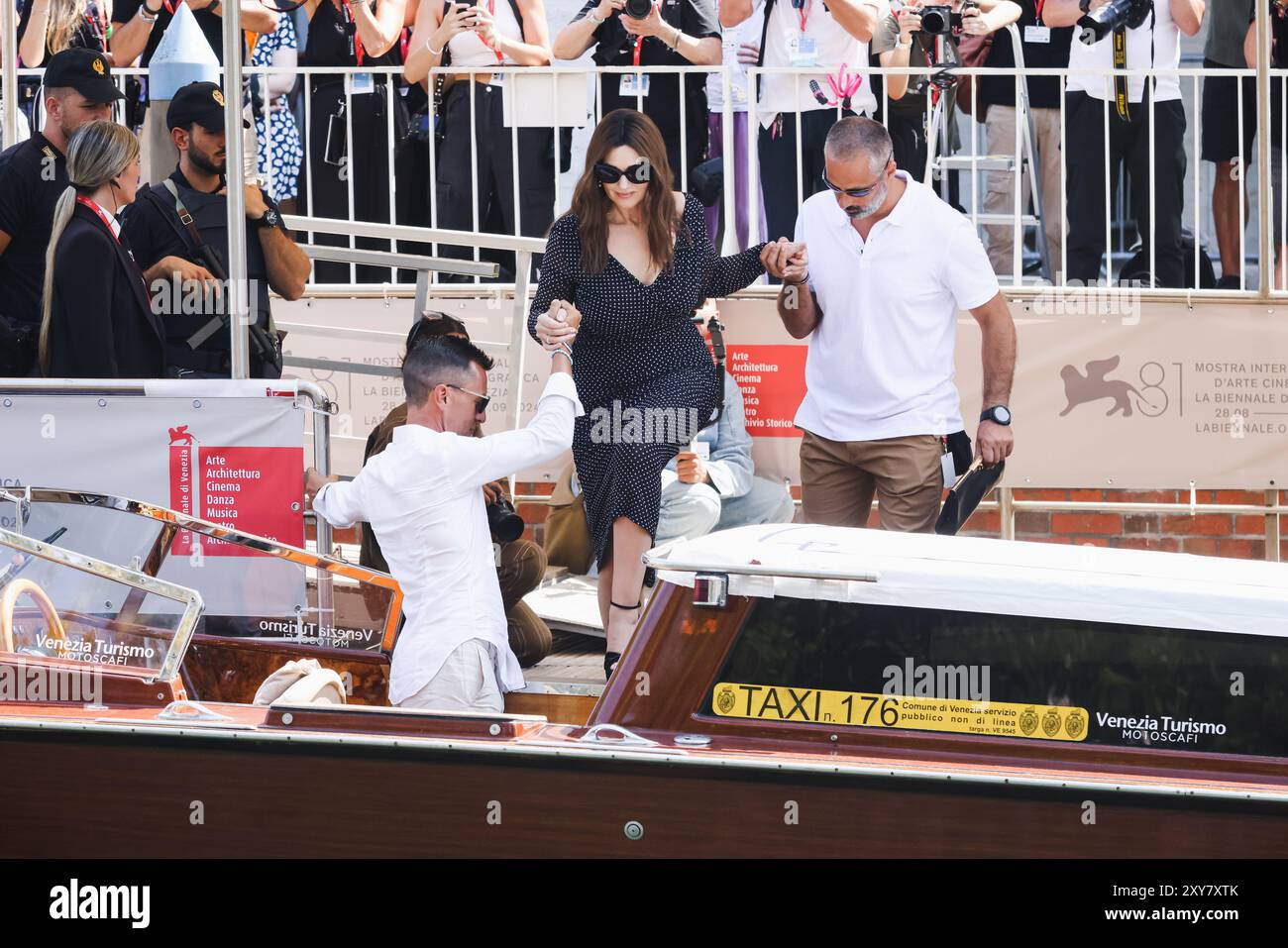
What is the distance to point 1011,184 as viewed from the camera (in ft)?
27.0

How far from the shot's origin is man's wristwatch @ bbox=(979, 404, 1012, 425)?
555 cm

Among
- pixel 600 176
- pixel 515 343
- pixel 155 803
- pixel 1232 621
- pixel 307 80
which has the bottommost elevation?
pixel 155 803

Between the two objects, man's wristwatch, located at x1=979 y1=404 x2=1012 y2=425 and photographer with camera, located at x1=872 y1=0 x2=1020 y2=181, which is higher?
photographer with camera, located at x1=872 y1=0 x2=1020 y2=181

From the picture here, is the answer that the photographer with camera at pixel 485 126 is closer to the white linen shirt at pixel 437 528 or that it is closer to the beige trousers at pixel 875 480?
the beige trousers at pixel 875 480

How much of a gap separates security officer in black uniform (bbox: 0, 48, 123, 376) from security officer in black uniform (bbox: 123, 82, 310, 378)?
1.06ft

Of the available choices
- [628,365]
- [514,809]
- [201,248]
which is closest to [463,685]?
[514,809]

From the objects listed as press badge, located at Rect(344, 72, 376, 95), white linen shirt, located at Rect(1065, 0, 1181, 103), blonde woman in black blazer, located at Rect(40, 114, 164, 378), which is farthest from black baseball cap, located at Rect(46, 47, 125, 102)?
white linen shirt, located at Rect(1065, 0, 1181, 103)

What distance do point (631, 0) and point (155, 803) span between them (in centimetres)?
490

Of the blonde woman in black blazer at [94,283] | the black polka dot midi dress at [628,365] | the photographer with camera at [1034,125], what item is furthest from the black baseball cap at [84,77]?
the photographer with camera at [1034,125]

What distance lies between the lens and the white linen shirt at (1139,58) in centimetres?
789

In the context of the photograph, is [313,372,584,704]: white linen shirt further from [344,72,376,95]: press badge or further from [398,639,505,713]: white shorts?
[344,72,376,95]: press badge

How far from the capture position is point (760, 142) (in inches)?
316
